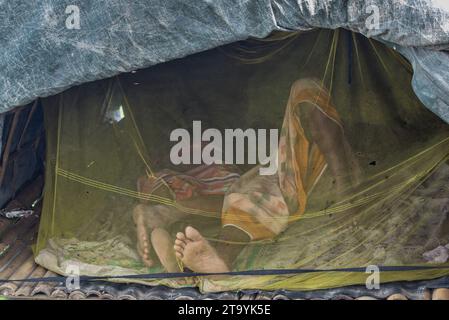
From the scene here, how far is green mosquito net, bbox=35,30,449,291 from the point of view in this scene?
4.04 m

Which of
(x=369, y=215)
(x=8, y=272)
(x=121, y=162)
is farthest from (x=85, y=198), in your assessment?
(x=369, y=215)

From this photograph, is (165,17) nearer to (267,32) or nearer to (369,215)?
(267,32)

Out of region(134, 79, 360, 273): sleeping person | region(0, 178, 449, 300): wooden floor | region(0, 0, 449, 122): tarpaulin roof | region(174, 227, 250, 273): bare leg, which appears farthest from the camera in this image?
region(174, 227, 250, 273): bare leg

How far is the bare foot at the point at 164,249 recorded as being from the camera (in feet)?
14.3

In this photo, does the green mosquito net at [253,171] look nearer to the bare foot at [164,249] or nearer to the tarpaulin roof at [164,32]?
the bare foot at [164,249]

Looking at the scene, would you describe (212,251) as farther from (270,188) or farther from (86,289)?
(86,289)

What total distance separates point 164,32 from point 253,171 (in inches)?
39.1

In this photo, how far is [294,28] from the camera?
3654 millimetres

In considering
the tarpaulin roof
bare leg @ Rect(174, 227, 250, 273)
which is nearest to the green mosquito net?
bare leg @ Rect(174, 227, 250, 273)

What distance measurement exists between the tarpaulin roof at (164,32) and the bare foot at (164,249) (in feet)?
3.35

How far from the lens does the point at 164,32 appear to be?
149 inches

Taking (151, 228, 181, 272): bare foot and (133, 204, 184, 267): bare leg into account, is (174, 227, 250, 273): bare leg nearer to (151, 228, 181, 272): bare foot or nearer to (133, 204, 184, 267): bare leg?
(151, 228, 181, 272): bare foot

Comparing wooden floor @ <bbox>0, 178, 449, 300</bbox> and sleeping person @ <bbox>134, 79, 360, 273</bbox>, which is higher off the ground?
sleeping person @ <bbox>134, 79, 360, 273</bbox>

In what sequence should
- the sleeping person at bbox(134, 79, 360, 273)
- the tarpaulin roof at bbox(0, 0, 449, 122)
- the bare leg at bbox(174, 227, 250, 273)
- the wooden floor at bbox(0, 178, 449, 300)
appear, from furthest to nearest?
the bare leg at bbox(174, 227, 250, 273)
the sleeping person at bbox(134, 79, 360, 273)
the wooden floor at bbox(0, 178, 449, 300)
the tarpaulin roof at bbox(0, 0, 449, 122)
